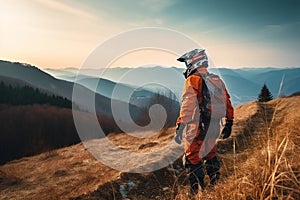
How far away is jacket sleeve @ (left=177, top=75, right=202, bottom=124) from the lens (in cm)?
540

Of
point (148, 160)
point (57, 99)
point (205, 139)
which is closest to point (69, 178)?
point (148, 160)

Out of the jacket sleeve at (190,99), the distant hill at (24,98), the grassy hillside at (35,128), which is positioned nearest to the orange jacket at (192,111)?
the jacket sleeve at (190,99)

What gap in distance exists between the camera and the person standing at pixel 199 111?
5449mm

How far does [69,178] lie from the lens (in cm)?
1112

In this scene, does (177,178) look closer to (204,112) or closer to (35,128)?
(204,112)

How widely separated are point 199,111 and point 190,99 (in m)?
0.30

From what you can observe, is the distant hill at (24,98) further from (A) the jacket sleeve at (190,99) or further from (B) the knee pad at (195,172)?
(A) the jacket sleeve at (190,99)

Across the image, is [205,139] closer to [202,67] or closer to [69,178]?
[202,67]

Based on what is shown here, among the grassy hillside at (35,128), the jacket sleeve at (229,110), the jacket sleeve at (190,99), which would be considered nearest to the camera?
the jacket sleeve at (190,99)

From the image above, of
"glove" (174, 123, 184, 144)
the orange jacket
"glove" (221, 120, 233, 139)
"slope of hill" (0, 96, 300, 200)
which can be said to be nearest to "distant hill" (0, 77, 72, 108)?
"slope of hill" (0, 96, 300, 200)

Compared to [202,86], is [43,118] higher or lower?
lower

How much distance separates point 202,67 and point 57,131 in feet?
246

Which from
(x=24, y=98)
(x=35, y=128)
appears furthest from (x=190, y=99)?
(x=24, y=98)

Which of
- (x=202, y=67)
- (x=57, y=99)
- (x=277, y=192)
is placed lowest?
(x=57, y=99)
